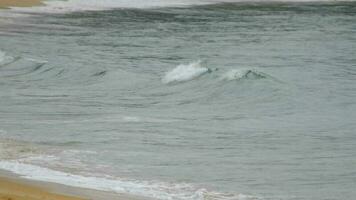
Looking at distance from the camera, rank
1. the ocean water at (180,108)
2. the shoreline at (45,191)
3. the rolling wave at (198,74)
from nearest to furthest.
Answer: the shoreline at (45,191) < the ocean water at (180,108) < the rolling wave at (198,74)

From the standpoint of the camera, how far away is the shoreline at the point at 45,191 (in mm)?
14969

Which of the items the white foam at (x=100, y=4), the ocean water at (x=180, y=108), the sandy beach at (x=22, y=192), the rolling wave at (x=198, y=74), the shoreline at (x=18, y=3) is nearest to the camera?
the sandy beach at (x=22, y=192)

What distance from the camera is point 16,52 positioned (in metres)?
41.6

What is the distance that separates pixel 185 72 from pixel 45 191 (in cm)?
2034

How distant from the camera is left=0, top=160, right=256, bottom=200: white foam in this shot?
650 inches

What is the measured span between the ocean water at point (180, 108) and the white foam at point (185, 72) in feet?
0.29

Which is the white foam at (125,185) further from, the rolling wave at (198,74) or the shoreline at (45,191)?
the rolling wave at (198,74)

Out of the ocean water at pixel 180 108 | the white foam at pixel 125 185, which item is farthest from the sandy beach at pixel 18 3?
the white foam at pixel 125 185

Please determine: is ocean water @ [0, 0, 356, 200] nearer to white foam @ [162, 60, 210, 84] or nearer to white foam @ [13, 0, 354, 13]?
white foam @ [162, 60, 210, 84]

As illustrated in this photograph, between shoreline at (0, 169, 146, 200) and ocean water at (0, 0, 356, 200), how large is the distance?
1.68 feet

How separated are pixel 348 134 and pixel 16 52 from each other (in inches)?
866

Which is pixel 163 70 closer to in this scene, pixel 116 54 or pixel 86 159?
pixel 116 54

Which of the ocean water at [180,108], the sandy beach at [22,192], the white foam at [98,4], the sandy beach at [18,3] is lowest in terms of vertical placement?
the sandy beach at [22,192]

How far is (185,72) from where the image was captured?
35.7m
